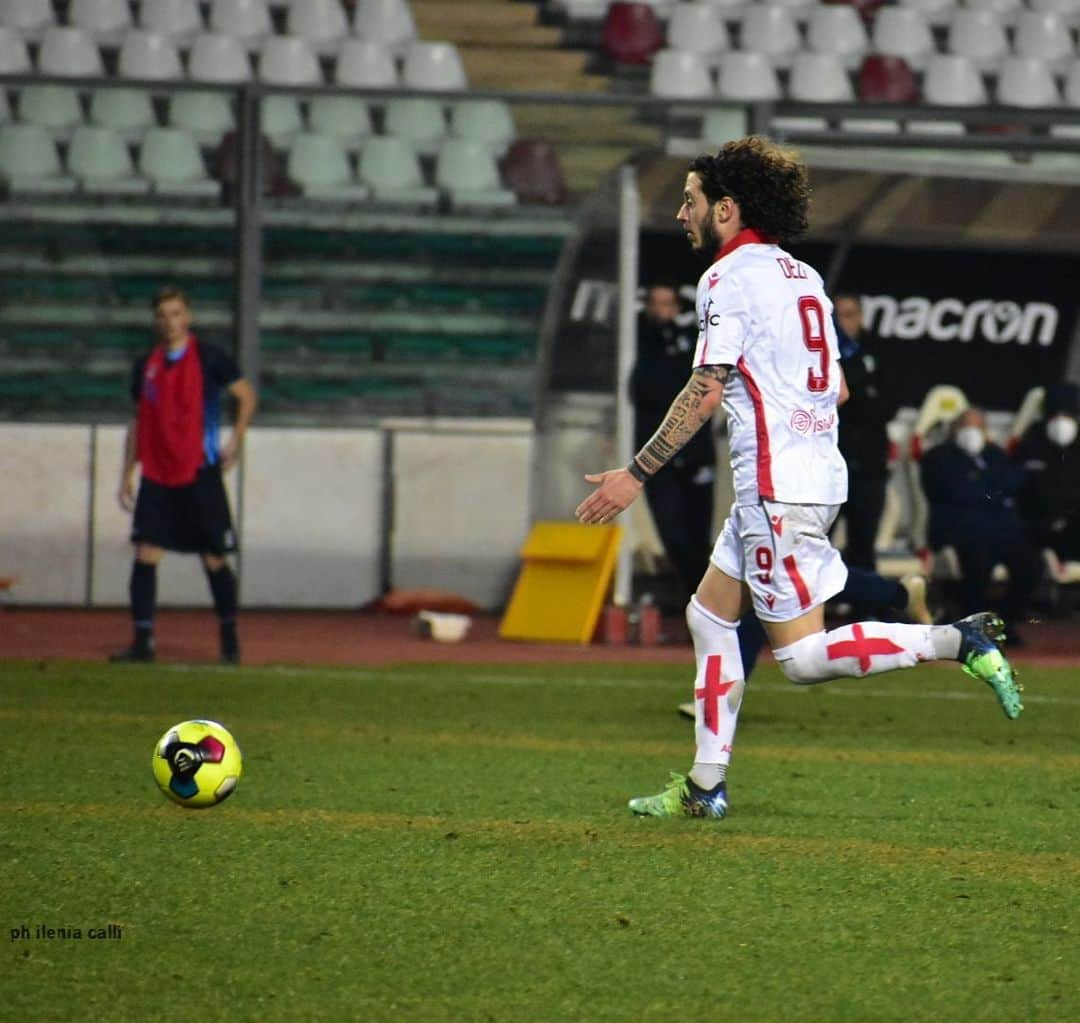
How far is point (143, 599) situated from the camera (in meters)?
11.5

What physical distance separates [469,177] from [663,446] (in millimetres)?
9872

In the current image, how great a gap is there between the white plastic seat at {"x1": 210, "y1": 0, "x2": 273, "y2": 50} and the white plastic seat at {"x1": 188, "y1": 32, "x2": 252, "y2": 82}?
0.25 metres

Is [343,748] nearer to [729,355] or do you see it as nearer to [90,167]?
[729,355]

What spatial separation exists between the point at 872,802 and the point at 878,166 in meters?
7.47

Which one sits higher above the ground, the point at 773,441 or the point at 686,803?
the point at 773,441

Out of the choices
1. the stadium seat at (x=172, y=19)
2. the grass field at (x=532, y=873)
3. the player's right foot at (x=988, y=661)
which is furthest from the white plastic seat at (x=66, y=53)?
the player's right foot at (x=988, y=661)

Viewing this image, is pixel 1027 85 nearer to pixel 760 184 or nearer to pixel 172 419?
pixel 172 419

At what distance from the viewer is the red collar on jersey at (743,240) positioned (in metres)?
6.26

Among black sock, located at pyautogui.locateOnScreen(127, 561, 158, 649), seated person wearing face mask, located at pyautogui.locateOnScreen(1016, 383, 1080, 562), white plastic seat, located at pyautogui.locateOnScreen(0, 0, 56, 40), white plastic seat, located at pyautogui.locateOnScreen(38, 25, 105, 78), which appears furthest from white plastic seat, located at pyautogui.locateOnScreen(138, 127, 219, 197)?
seated person wearing face mask, located at pyautogui.locateOnScreen(1016, 383, 1080, 562)

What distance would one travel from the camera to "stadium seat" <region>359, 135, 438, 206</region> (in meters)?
15.7

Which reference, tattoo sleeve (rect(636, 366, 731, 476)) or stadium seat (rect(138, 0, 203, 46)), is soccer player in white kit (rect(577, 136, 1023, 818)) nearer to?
tattoo sleeve (rect(636, 366, 731, 476))

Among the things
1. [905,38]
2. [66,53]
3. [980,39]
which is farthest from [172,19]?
[980,39]

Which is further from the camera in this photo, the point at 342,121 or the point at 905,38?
the point at 905,38

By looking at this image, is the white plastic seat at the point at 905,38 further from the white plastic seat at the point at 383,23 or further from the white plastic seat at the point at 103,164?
the white plastic seat at the point at 103,164
